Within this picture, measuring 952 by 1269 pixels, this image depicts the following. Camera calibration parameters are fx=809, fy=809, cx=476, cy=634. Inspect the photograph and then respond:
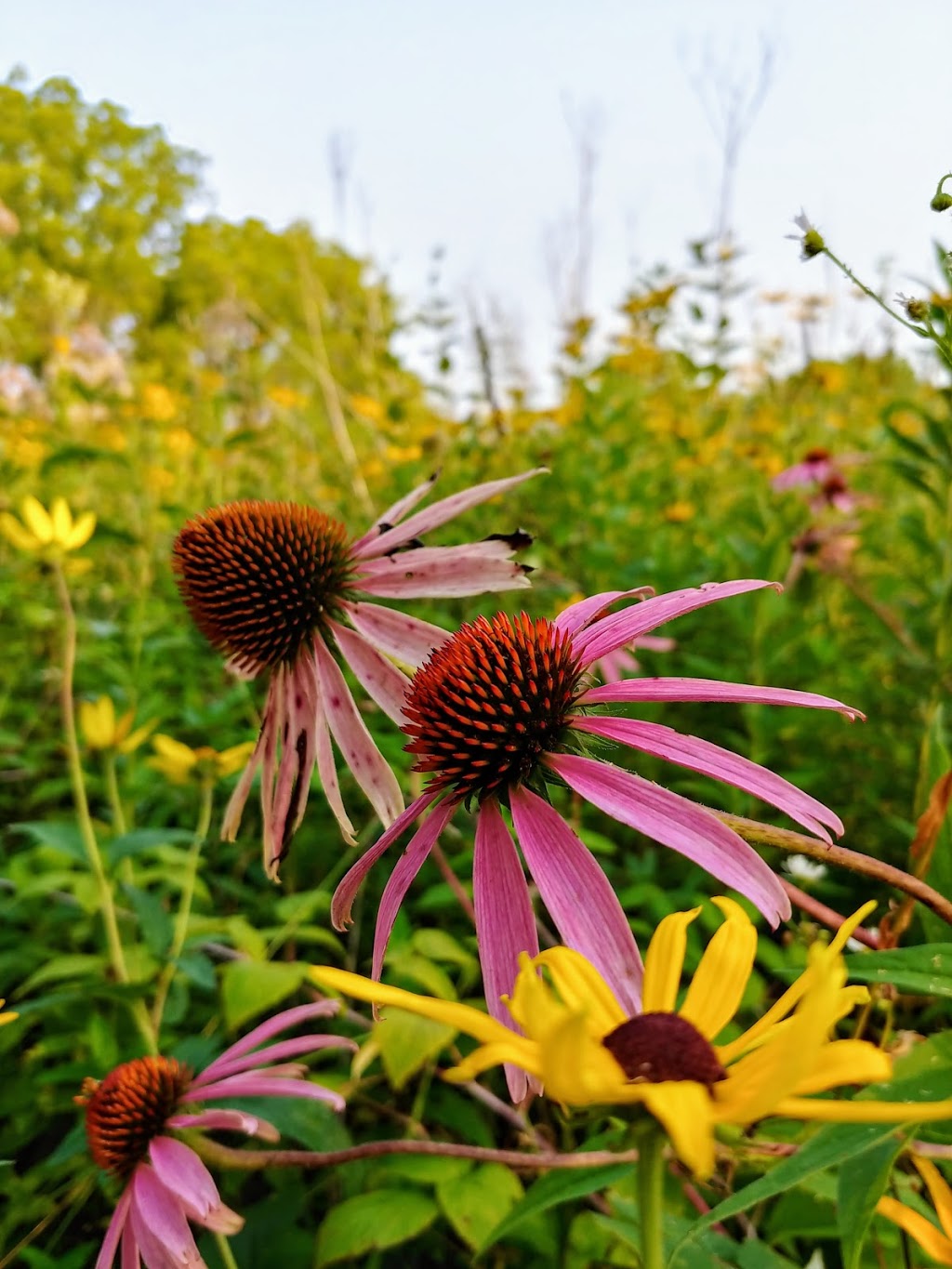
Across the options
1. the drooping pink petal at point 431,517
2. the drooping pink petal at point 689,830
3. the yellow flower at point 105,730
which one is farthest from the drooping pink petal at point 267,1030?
the yellow flower at point 105,730

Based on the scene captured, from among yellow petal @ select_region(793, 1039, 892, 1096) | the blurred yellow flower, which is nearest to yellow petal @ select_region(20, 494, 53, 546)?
yellow petal @ select_region(793, 1039, 892, 1096)

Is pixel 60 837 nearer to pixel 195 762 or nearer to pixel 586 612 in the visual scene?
pixel 195 762

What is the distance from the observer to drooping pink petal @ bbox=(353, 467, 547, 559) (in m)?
0.59

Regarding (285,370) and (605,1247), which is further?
(285,370)

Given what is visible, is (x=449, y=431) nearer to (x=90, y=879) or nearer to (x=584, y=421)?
(x=584, y=421)

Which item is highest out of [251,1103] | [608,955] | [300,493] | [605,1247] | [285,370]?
[285,370]

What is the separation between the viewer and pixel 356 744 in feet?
1.99

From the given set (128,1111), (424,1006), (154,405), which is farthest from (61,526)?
(154,405)

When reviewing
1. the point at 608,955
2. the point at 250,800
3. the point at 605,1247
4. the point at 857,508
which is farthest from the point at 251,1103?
the point at 857,508

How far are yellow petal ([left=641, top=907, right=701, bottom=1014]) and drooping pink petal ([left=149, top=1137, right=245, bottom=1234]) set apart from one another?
0.87 feet

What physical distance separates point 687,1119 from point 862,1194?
0.14m

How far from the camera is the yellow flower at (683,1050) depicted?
0.22 m

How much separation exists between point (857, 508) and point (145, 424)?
6.58ft

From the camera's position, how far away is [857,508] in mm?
2150
